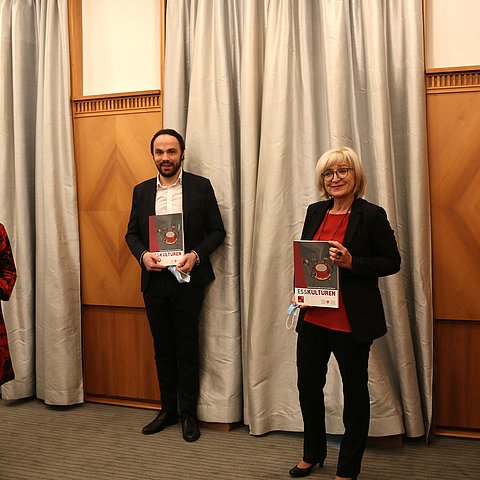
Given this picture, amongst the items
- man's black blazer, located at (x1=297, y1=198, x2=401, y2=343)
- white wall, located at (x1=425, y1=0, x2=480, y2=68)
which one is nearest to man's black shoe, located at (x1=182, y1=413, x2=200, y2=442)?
man's black blazer, located at (x1=297, y1=198, x2=401, y2=343)

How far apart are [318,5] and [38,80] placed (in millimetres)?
→ 1825

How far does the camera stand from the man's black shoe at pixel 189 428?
3.14 metres

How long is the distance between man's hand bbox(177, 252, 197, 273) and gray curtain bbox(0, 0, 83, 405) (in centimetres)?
98

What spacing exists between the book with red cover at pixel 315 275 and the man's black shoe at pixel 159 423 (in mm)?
1315

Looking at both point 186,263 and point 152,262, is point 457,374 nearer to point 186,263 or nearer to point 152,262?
point 186,263

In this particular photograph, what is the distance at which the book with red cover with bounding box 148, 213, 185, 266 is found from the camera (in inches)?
122

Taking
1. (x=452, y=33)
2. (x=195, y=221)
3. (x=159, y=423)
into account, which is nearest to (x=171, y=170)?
(x=195, y=221)

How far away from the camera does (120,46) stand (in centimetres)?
374

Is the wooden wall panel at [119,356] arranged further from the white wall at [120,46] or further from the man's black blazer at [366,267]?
the man's black blazer at [366,267]

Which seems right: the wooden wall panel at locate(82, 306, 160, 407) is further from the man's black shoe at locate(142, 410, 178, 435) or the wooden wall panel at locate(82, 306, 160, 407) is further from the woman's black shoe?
the woman's black shoe

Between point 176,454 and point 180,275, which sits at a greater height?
point 180,275

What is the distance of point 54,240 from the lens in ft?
12.1

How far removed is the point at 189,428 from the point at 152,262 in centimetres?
93

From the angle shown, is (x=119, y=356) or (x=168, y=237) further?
(x=119, y=356)
